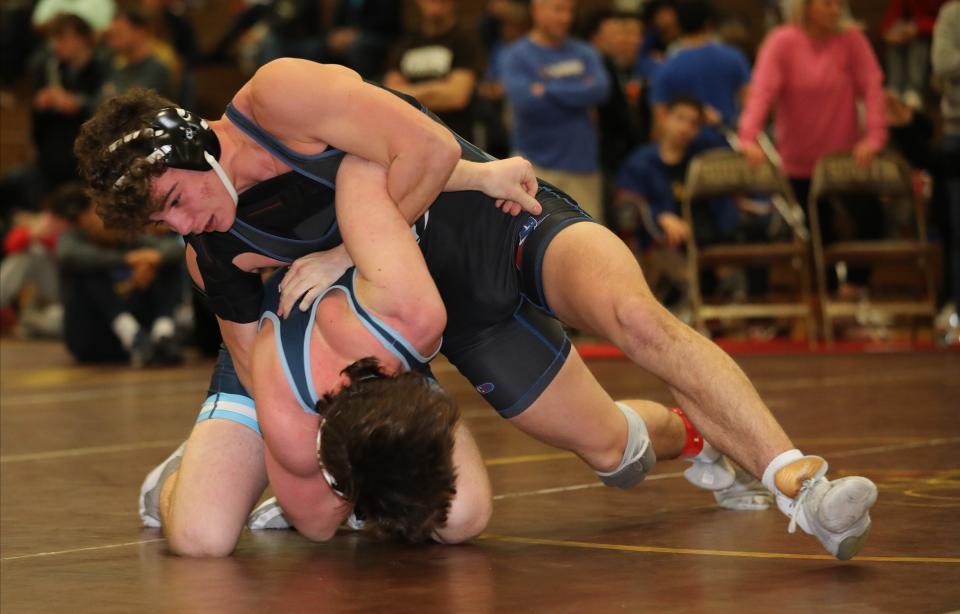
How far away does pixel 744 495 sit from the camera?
160 inches

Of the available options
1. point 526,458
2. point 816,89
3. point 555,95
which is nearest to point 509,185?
point 526,458

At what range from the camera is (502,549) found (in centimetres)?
364

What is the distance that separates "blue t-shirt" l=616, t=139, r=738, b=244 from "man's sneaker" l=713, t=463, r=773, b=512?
5030mm

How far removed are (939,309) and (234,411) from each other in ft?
21.8

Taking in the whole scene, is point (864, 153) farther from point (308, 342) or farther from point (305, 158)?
point (308, 342)

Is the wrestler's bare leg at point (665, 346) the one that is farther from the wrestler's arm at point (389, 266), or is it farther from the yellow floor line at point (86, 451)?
the yellow floor line at point (86, 451)

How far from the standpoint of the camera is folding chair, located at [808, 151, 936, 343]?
8586mm

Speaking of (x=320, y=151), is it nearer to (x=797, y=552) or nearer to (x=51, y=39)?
(x=797, y=552)

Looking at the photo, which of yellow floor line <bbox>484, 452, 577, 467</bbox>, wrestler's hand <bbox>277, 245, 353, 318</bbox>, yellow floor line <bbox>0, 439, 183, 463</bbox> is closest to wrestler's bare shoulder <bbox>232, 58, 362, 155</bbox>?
wrestler's hand <bbox>277, 245, 353, 318</bbox>

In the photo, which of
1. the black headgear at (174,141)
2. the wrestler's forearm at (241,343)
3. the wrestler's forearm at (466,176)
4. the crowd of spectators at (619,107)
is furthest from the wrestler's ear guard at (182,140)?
the crowd of spectators at (619,107)

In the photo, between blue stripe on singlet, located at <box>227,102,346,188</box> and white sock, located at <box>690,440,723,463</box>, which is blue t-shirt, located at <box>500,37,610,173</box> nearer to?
white sock, located at <box>690,440,723,463</box>

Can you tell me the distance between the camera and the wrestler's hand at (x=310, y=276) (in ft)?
11.6

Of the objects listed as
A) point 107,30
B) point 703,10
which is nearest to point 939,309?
point 703,10

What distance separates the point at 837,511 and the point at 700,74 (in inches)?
255
